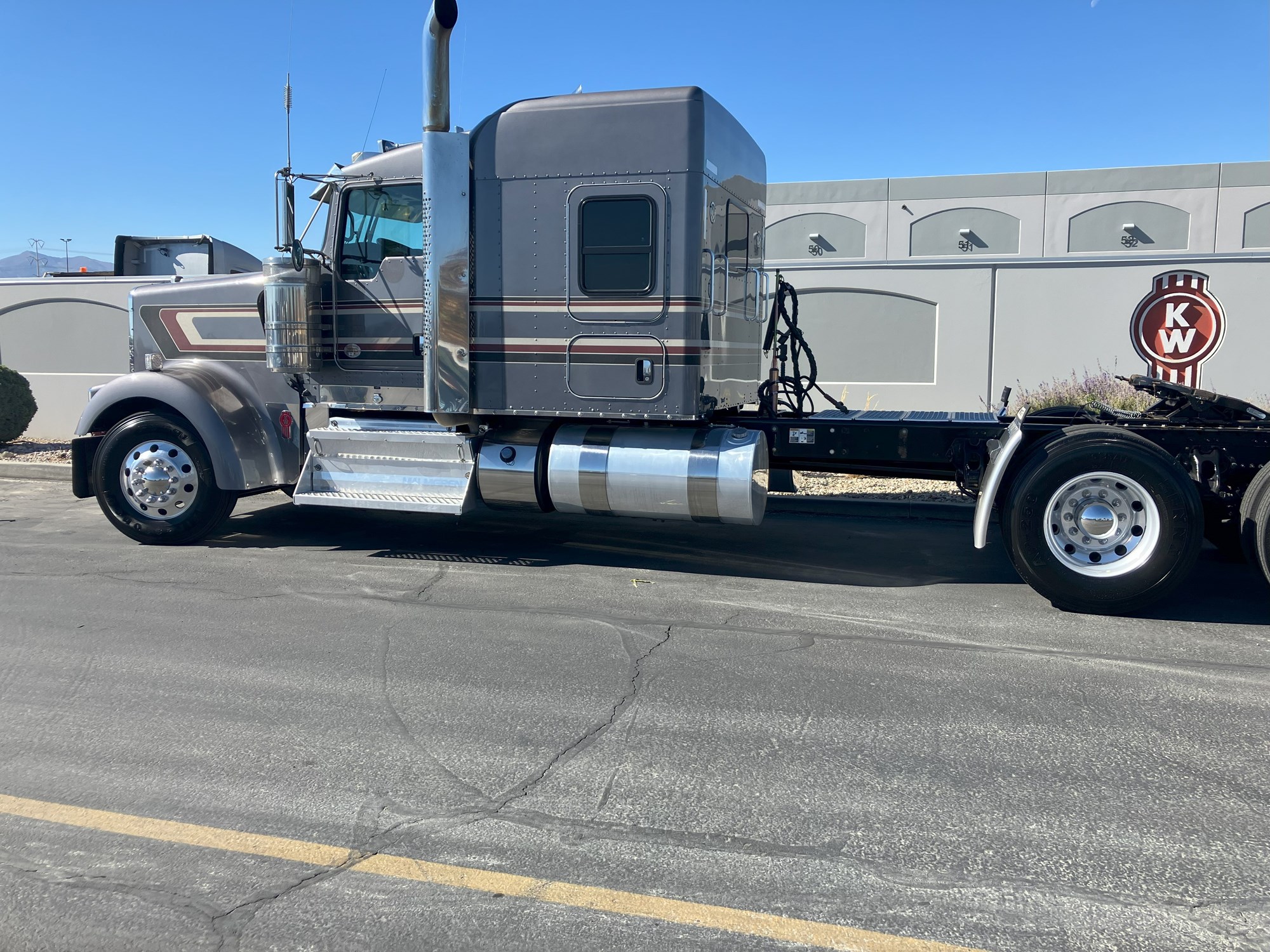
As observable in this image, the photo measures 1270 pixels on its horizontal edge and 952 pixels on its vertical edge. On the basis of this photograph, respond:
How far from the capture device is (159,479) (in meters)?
8.18

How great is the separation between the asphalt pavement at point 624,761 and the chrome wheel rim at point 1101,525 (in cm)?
39

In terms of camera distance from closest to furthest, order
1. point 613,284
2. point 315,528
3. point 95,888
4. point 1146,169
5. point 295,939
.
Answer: point 295,939, point 95,888, point 613,284, point 315,528, point 1146,169

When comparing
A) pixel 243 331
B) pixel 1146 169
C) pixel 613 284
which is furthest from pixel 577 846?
pixel 1146 169

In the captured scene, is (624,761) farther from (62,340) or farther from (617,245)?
(62,340)

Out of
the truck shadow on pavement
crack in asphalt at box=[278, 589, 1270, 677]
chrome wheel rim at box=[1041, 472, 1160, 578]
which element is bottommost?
crack in asphalt at box=[278, 589, 1270, 677]

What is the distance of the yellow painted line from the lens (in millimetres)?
2922

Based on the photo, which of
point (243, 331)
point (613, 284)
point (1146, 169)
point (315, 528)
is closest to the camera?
point (613, 284)

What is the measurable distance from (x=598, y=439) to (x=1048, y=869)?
15.8ft

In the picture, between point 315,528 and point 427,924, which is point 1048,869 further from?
point 315,528

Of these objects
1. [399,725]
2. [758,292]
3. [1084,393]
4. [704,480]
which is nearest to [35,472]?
[758,292]

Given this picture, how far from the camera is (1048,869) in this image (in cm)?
328

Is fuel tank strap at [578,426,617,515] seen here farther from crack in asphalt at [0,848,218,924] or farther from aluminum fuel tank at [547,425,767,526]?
crack in asphalt at [0,848,218,924]

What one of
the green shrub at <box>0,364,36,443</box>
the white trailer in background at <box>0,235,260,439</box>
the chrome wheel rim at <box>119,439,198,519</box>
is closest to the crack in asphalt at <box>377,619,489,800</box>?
the chrome wheel rim at <box>119,439,198,519</box>

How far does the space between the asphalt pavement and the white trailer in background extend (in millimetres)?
9863
